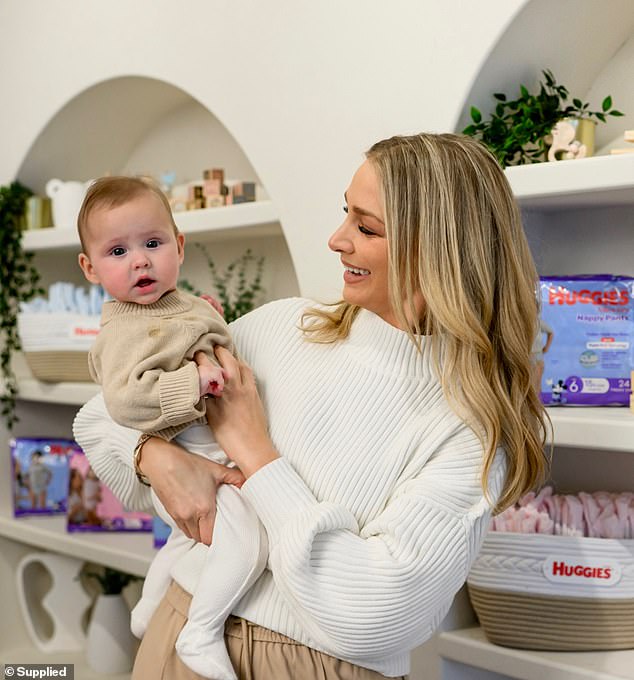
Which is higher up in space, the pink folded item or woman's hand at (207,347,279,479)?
woman's hand at (207,347,279,479)

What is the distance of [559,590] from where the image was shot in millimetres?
1677

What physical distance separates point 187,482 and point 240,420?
118 millimetres

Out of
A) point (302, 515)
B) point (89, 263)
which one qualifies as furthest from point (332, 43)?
point (302, 515)

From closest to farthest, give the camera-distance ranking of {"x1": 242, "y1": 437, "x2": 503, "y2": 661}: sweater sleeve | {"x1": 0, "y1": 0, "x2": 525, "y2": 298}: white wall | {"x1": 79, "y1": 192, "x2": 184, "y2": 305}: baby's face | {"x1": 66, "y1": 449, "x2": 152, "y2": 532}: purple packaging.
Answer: {"x1": 242, "y1": 437, "x2": 503, "y2": 661}: sweater sleeve < {"x1": 79, "y1": 192, "x2": 184, "y2": 305}: baby's face < {"x1": 0, "y1": 0, "x2": 525, "y2": 298}: white wall < {"x1": 66, "y1": 449, "x2": 152, "y2": 532}: purple packaging

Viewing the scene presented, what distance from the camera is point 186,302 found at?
1.50m

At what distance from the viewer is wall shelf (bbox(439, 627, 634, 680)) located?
1602 mm

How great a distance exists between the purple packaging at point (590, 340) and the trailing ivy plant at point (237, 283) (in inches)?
36.3

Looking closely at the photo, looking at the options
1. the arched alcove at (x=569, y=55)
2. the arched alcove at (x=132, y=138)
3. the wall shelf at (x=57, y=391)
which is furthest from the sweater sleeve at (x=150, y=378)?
the arched alcove at (x=132, y=138)

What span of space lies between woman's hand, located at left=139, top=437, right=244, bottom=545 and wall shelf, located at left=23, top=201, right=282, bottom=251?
0.88 m

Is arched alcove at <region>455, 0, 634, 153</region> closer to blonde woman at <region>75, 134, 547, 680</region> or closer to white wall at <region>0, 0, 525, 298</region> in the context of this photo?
white wall at <region>0, 0, 525, 298</region>

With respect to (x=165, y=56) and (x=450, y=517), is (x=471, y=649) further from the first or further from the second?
(x=165, y=56)

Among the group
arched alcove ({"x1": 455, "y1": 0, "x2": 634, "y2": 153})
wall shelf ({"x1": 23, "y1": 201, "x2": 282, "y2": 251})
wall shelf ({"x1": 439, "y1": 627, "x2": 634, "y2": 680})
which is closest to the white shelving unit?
wall shelf ({"x1": 439, "y1": 627, "x2": 634, "y2": 680})

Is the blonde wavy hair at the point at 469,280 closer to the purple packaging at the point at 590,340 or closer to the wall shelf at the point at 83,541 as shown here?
the purple packaging at the point at 590,340

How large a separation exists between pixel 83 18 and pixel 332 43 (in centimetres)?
102
